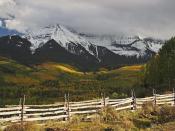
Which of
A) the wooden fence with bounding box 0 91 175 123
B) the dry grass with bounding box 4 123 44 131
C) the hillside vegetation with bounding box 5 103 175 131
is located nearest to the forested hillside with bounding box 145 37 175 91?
the wooden fence with bounding box 0 91 175 123

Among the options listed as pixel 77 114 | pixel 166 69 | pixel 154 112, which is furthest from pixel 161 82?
pixel 77 114

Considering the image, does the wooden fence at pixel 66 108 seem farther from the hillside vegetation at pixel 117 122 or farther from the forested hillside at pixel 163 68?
the forested hillside at pixel 163 68

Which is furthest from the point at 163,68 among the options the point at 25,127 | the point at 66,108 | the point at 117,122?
the point at 25,127

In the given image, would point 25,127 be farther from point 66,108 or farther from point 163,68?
point 163,68

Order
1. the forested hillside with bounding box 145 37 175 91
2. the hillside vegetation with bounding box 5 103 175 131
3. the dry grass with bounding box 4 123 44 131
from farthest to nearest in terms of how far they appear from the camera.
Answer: the forested hillside with bounding box 145 37 175 91 → the hillside vegetation with bounding box 5 103 175 131 → the dry grass with bounding box 4 123 44 131

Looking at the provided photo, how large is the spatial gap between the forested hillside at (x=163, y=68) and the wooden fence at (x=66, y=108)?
45.6 metres

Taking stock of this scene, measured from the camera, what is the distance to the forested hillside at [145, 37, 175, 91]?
95625 mm

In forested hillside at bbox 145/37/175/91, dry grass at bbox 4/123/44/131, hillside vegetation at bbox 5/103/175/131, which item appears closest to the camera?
dry grass at bbox 4/123/44/131

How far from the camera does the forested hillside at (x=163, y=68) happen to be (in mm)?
95625

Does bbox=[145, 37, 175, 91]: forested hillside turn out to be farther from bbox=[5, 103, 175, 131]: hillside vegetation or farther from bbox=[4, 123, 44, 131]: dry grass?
bbox=[4, 123, 44, 131]: dry grass

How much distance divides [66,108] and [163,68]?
65284 millimetres

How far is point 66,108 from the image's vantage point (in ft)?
114

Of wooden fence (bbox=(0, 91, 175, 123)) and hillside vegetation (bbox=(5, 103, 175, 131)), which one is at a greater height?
wooden fence (bbox=(0, 91, 175, 123))

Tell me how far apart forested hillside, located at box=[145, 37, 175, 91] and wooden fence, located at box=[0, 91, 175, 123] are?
45.6 m
